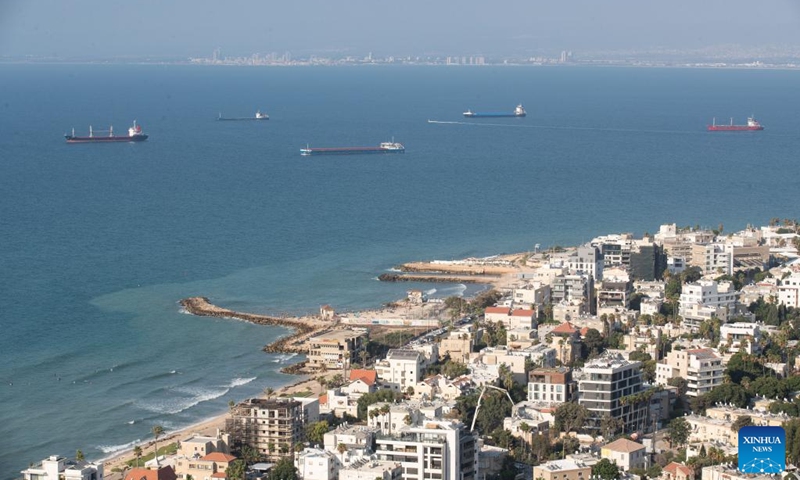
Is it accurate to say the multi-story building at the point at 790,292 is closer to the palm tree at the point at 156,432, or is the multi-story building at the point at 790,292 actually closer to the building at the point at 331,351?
the building at the point at 331,351

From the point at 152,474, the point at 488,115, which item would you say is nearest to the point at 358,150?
the point at 488,115

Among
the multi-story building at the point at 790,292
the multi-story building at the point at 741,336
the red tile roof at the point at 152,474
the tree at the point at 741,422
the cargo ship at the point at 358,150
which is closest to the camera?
the red tile roof at the point at 152,474

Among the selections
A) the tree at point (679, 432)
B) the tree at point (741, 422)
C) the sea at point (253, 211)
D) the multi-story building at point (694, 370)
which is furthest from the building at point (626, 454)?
the sea at point (253, 211)

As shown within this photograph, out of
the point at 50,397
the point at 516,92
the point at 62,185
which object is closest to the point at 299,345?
the point at 50,397

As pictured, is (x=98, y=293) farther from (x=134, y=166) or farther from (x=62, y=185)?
(x=134, y=166)

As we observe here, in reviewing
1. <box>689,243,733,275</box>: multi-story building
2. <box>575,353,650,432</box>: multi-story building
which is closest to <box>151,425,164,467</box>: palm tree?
<box>575,353,650,432</box>: multi-story building

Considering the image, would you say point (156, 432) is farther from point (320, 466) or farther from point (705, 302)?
point (705, 302)
